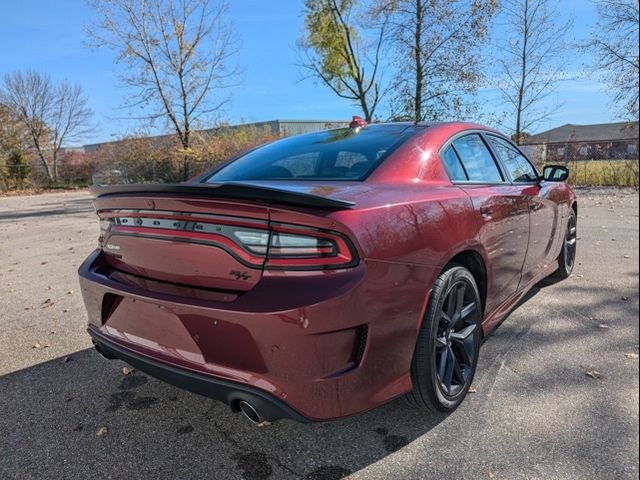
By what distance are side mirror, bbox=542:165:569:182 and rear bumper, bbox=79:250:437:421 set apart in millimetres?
2692

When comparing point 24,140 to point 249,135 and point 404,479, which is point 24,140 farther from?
point 404,479

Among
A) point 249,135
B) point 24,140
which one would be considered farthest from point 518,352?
point 24,140

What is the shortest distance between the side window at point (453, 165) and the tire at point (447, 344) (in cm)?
58

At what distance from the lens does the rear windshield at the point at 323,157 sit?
2.53 meters

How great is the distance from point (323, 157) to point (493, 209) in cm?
107

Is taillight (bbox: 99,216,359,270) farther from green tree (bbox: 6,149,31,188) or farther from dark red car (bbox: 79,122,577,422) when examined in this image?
green tree (bbox: 6,149,31,188)

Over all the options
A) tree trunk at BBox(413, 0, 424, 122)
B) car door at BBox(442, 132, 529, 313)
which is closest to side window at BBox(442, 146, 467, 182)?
car door at BBox(442, 132, 529, 313)

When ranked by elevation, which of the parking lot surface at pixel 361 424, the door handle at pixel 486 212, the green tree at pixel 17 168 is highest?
the green tree at pixel 17 168

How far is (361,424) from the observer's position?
7.77ft

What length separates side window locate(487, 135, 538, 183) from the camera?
342 centimetres

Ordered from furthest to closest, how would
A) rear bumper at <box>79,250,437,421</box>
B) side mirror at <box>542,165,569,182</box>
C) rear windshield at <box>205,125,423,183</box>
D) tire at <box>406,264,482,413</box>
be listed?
side mirror at <box>542,165,569,182</box>
rear windshield at <box>205,125,423,183</box>
tire at <box>406,264,482,413</box>
rear bumper at <box>79,250,437,421</box>

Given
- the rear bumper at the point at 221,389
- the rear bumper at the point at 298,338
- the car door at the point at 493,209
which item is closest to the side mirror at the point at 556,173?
the car door at the point at 493,209

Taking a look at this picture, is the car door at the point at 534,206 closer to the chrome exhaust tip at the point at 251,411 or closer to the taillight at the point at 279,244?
the taillight at the point at 279,244

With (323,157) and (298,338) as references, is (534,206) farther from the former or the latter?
(298,338)
